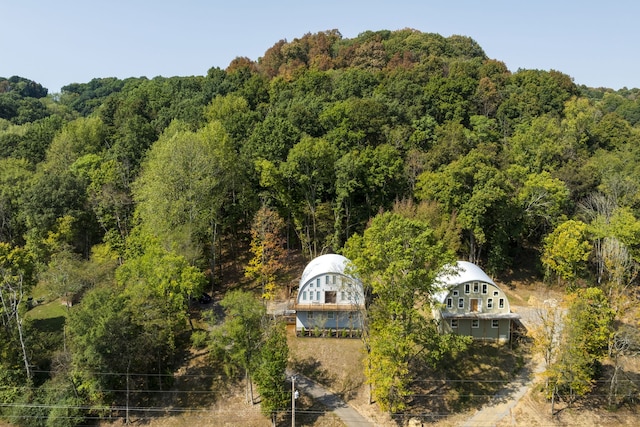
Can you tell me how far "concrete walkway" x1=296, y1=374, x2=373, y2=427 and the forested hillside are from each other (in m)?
10.5

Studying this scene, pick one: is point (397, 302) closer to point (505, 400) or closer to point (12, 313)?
point (505, 400)

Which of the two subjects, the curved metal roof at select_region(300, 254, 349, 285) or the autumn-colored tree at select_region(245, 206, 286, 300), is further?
the autumn-colored tree at select_region(245, 206, 286, 300)

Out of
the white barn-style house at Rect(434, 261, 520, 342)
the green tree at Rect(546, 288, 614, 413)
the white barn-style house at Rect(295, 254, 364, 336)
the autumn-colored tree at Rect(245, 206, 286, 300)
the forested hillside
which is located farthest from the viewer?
the autumn-colored tree at Rect(245, 206, 286, 300)

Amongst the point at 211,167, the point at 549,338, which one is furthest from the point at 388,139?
the point at 549,338

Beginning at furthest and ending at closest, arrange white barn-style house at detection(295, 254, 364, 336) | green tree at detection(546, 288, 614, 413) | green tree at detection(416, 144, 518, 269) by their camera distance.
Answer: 1. green tree at detection(416, 144, 518, 269)
2. white barn-style house at detection(295, 254, 364, 336)
3. green tree at detection(546, 288, 614, 413)

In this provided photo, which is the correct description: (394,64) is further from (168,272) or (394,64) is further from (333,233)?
(168,272)

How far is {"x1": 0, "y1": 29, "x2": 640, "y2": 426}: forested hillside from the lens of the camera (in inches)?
1307

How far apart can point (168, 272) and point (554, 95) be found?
67677 mm

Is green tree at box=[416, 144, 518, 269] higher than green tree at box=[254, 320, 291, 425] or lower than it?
higher

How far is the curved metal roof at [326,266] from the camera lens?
38906 mm

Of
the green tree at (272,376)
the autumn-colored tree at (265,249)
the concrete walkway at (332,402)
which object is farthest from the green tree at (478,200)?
the green tree at (272,376)

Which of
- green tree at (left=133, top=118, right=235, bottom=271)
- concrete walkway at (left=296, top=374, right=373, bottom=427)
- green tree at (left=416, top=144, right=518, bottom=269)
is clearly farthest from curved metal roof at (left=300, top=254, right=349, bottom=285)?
green tree at (left=416, top=144, right=518, bottom=269)

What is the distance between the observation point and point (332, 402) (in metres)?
33.3

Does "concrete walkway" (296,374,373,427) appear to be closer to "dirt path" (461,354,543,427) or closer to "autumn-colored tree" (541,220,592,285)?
"dirt path" (461,354,543,427)
